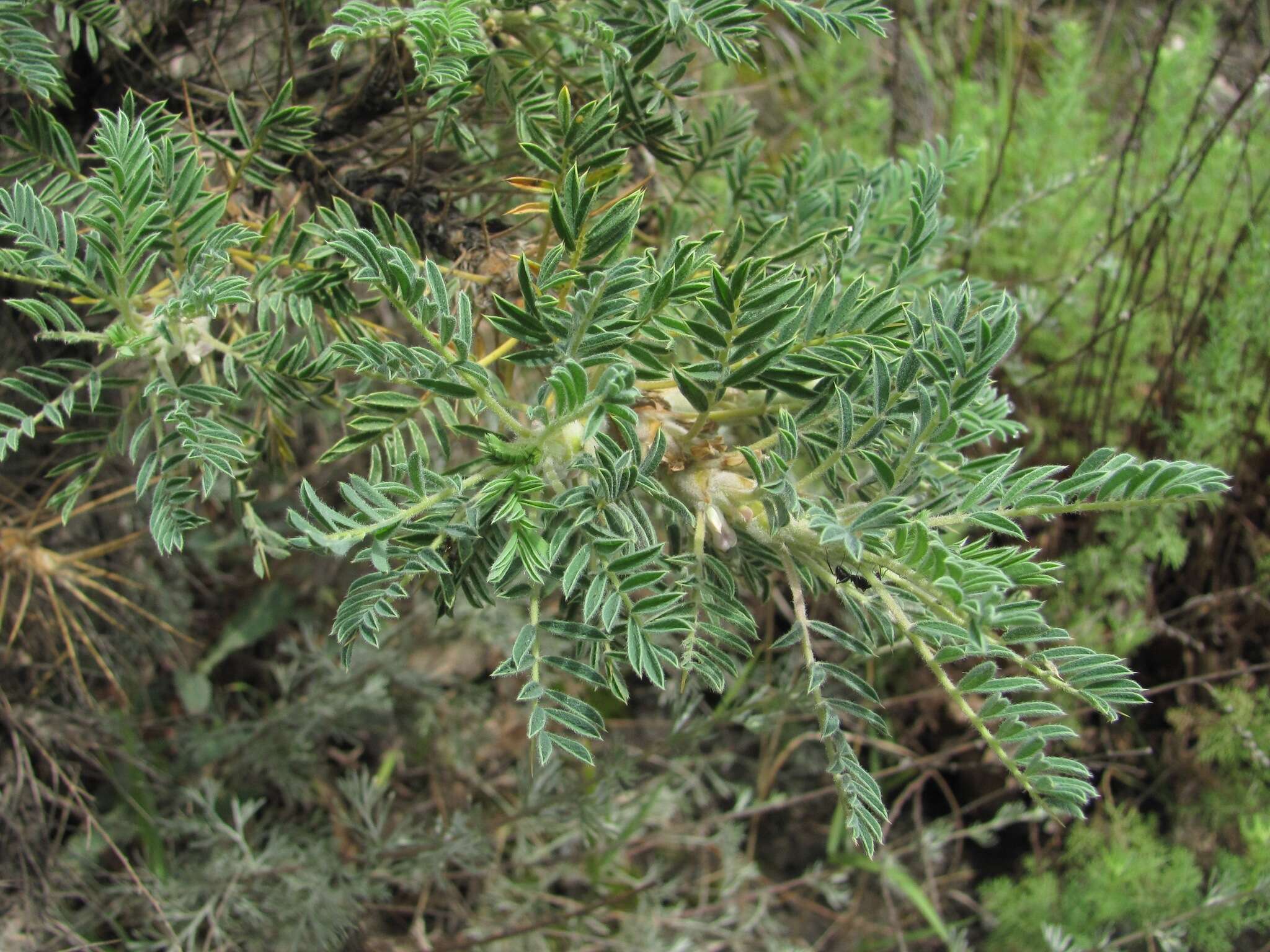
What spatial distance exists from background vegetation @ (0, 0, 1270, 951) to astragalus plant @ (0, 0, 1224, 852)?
13cm

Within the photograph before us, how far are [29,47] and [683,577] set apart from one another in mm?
863

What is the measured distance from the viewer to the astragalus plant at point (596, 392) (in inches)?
31.4

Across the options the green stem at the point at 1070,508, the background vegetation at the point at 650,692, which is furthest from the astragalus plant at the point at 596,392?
the background vegetation at the point at 650,692

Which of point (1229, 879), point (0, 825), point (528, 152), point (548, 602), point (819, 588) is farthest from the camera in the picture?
point (548, 602)

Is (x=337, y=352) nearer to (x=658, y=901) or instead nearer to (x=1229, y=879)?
(x=658, y=901)

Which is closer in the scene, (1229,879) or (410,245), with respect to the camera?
(410,245)

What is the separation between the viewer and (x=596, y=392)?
2.60 feet

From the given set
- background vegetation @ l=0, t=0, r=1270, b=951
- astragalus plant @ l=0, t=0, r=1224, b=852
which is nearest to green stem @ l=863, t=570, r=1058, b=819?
astragalus plant @ l=0, t=0, r=1224, b=852

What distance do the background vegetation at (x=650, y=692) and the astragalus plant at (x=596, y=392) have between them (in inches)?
5.0

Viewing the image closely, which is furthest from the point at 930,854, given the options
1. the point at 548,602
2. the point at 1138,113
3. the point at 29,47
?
the point at 29,47

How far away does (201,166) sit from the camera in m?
0.97

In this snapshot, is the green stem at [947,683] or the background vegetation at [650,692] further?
the background vegetation at [650,692]

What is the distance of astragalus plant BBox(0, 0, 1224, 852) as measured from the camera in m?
0.80

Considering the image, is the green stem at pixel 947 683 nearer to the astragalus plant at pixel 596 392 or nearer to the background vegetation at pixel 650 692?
the astragalus plant at pixel 596 392
